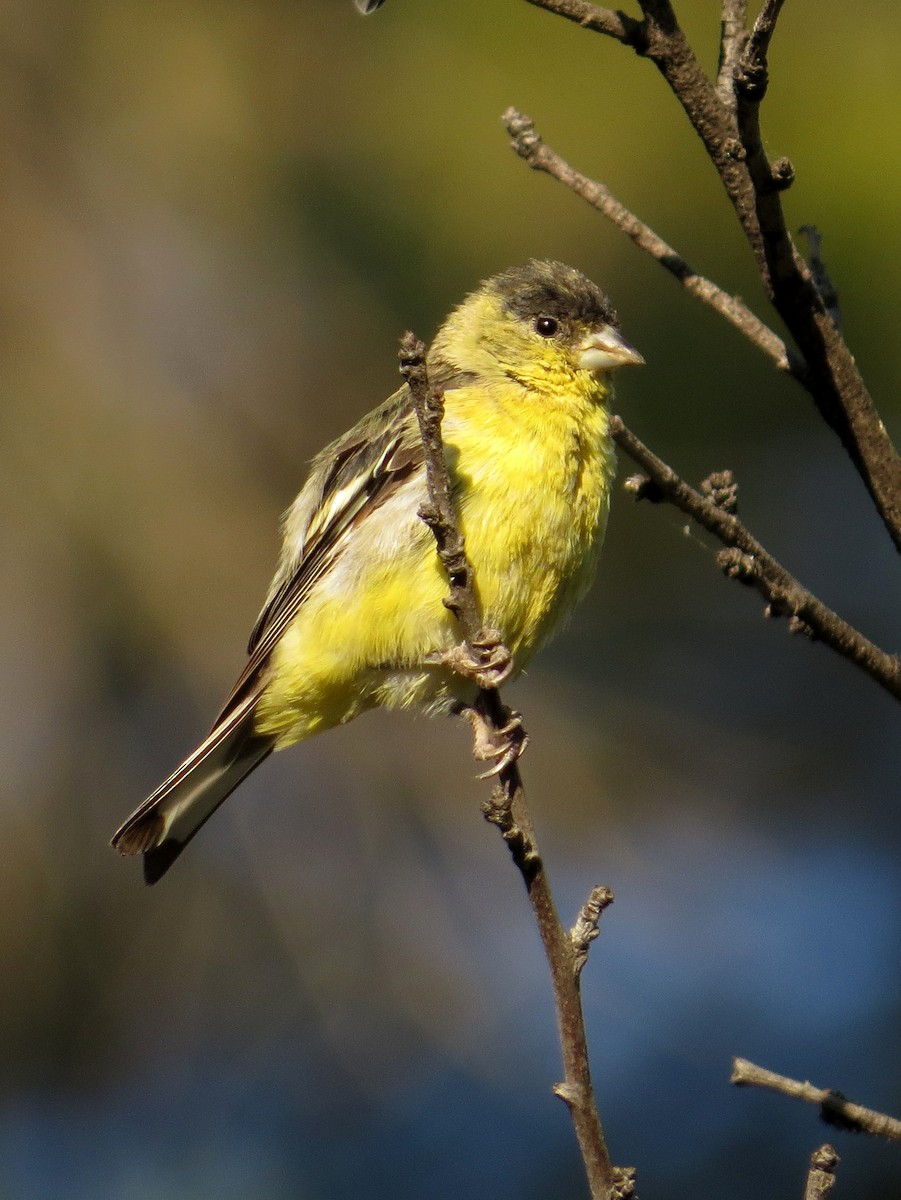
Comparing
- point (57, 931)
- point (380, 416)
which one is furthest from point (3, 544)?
point (380, 416)

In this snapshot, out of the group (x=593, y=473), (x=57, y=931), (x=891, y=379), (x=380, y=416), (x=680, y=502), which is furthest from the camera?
(x=57, y=931)

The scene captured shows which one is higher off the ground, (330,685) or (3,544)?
(3,544)

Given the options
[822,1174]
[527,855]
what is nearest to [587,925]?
[527,855]

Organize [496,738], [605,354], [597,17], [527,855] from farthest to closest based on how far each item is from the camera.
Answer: [605,354] < [496,738] < [527,855] < [597,17]

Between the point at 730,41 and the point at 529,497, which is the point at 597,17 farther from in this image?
the point at 529,497

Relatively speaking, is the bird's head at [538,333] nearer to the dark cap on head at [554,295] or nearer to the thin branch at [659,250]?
the dark cap on head at [554,295]

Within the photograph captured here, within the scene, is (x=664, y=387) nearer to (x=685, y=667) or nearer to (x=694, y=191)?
(x=694, y=191)
